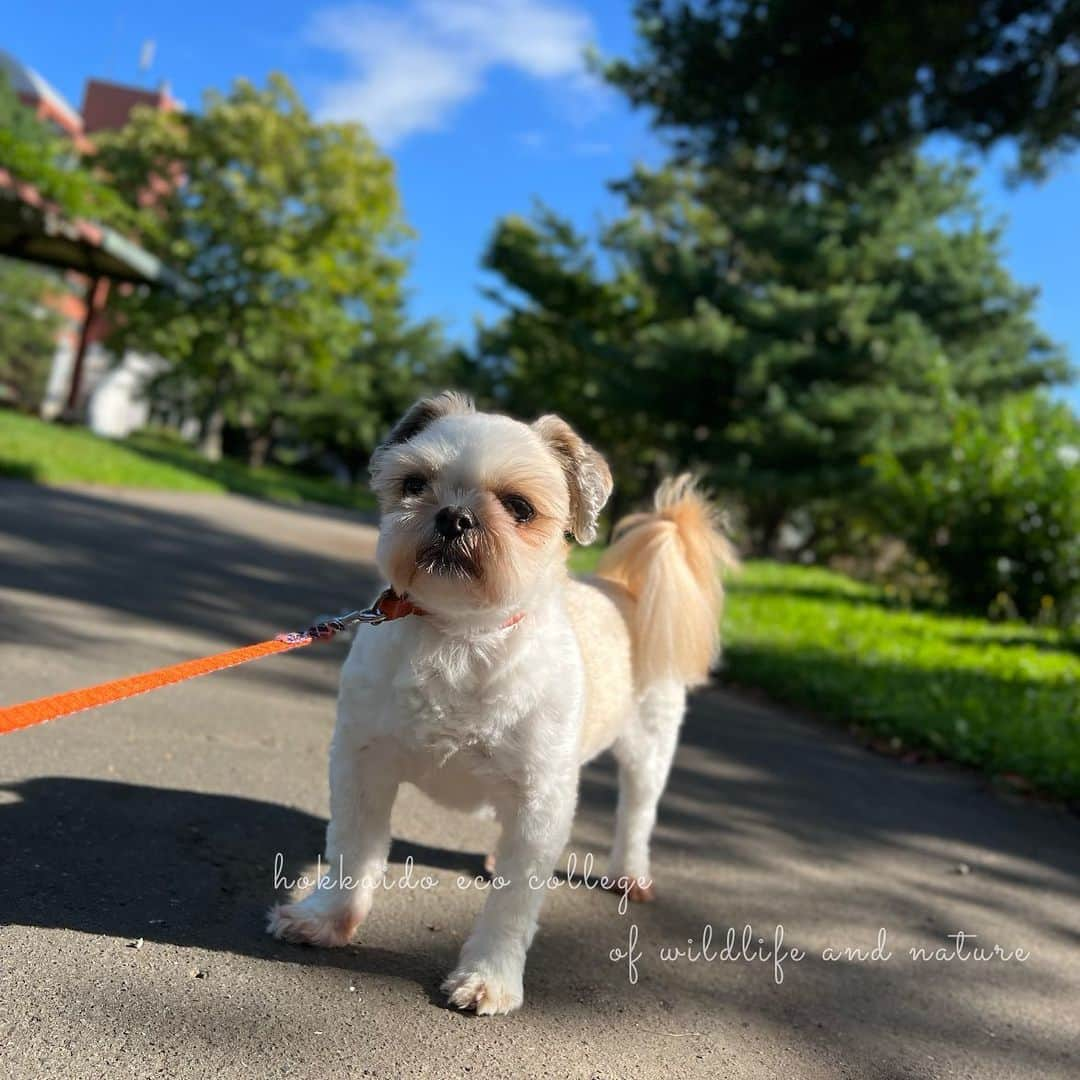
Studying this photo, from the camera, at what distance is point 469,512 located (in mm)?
2650

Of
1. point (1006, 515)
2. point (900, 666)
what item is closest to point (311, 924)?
point (900, 666)

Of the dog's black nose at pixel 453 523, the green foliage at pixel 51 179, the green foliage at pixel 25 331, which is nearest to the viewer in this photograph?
the dog's black nose at pixel 453 523

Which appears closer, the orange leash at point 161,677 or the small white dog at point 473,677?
the orange leash at point 161,677

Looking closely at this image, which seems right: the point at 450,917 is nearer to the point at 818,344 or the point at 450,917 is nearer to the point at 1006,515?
the point at 1006,515

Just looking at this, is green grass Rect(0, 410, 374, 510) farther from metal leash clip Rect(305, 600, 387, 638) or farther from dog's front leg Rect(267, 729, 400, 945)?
dog's front leg Rect(267, 729, 400, 945)

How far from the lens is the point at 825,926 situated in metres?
3.76

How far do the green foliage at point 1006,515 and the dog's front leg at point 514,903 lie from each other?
1298cm

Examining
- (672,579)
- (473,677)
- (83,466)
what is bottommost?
(83,466)

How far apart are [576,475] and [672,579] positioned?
0.88 m

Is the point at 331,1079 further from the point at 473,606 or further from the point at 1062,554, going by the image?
the point at 1062,554

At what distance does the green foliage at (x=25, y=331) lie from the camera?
37500 millimetres

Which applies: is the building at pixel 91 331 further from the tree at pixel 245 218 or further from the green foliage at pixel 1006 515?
the green foliage at pixel 1006 515

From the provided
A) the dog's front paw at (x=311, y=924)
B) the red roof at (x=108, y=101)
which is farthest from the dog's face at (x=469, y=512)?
the red roof at (x=108, y=101)

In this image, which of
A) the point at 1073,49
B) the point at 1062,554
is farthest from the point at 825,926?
the point at 1062,554
